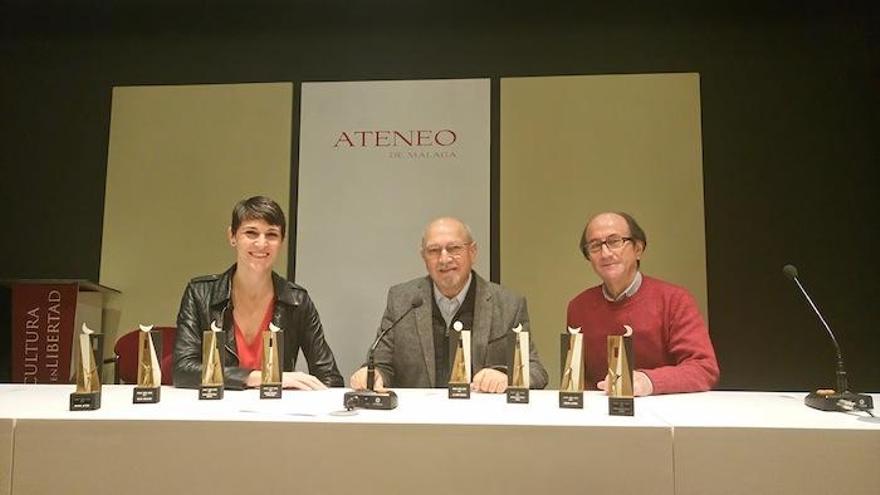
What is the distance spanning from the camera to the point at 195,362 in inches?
98.2

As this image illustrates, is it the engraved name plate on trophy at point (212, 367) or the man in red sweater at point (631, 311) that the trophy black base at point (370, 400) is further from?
the man in red sweater at point (631, 311)

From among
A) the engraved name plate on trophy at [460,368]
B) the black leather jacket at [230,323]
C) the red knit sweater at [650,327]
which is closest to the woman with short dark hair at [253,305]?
the black leather jacket at [230,323]

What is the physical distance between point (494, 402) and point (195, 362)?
49.1 inches

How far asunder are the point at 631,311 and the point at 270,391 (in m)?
1.72

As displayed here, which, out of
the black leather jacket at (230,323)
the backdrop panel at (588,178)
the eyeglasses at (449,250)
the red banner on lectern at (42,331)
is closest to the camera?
the black leather jacket at (230,323)

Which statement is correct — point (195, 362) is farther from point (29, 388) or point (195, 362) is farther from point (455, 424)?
point (455, 424)

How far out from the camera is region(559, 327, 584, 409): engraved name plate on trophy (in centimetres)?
174

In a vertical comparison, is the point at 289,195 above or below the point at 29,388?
above

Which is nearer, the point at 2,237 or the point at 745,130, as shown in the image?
the point at 745,130

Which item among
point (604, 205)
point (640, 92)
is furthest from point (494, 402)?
point (640, 92)

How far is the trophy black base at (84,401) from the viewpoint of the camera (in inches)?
65.2

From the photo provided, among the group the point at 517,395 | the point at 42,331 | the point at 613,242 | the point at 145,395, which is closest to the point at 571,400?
the point at 517,395

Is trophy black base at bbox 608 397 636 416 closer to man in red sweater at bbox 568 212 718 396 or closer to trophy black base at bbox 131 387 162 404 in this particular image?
man in red sweater at bbox 568 212 718 396

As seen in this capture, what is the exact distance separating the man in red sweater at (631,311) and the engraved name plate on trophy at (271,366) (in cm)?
131
